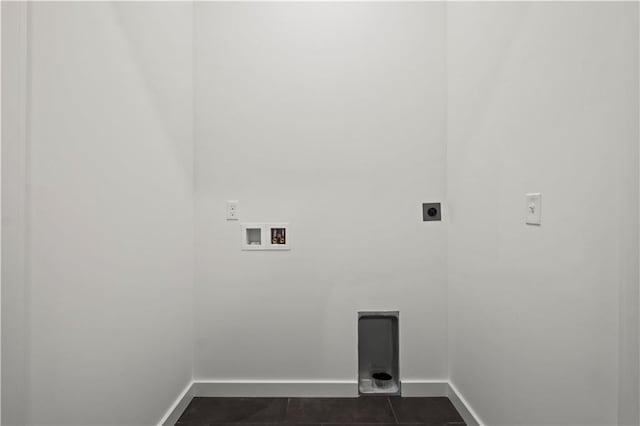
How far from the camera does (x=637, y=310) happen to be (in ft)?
2.67

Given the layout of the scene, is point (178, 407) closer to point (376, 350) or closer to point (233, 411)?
point (233, 411)

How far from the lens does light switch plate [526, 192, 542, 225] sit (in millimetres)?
1168

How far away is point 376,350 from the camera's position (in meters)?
2.12

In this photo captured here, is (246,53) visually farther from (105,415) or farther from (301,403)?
(301,403)

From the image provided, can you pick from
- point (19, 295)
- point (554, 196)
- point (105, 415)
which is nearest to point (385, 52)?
point (554, 196)

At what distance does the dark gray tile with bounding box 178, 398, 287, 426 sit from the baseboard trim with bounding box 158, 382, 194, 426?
3cm

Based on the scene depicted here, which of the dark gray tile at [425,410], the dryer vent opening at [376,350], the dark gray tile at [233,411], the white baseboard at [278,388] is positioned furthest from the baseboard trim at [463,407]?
the dark gray tile at [233,411]

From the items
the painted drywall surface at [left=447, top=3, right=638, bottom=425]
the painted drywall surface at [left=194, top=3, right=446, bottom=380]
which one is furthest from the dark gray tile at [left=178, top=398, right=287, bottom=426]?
the painted drywall surface at [left=447, top=3, right=638, bottom=425]

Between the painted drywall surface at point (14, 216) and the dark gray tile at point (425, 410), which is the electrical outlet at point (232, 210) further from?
the dark gray tile at point (425, 410)

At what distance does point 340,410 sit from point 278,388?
389 mm

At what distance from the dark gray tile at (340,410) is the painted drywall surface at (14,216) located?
4.19ft

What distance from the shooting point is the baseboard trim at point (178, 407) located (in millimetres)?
1682

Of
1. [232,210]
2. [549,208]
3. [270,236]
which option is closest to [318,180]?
[270,236]

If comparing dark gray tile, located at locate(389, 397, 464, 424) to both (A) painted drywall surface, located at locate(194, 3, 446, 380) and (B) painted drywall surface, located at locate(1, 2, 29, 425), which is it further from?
(B) painted drywall surface, located at locate(1, 2, 29, 425)
